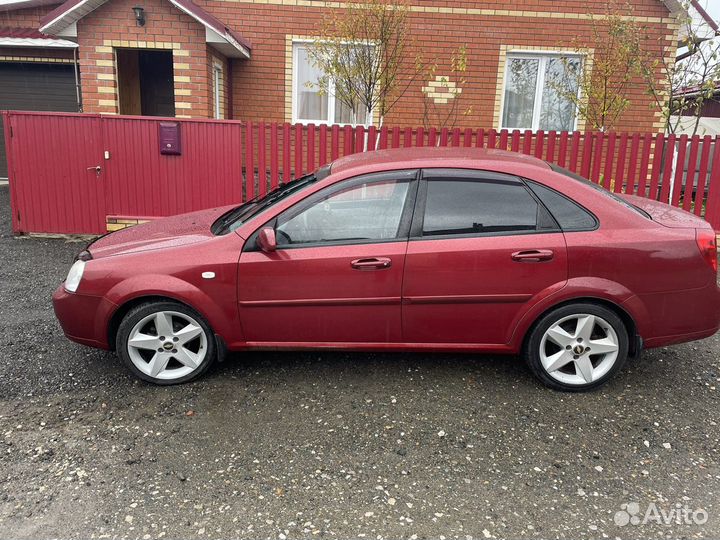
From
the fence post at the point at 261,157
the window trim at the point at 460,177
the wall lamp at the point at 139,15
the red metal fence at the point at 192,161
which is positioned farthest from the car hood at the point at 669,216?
the wall lamp at the point at 139,15

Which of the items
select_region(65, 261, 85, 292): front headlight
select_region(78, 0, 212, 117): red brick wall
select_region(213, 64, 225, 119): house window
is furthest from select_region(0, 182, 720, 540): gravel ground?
select_region(213, 64, 225, 119): house window

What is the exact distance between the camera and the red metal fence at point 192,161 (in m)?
7.82

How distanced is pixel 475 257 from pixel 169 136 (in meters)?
5.63

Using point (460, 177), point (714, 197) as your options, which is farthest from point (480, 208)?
point (714, 197)

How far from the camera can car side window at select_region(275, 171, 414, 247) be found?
12.2 ft

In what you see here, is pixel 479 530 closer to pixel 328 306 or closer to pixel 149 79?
pixel 328 306

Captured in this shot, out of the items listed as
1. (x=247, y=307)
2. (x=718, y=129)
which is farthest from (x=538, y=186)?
(x=718, y=129)

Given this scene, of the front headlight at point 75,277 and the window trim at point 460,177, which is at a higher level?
the window trim at point 460,177

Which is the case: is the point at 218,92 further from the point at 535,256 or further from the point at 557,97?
the point at 535,256

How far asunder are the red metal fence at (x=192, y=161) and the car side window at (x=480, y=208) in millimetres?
4172

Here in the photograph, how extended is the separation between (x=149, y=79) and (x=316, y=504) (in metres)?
11.6

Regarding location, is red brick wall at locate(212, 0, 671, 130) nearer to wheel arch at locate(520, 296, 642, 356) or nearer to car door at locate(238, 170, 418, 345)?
car door at locate(238, 170, 418, 345)

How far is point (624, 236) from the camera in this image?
364 centimetres

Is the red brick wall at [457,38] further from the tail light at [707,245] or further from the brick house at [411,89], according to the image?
the tail light at [707,245]
